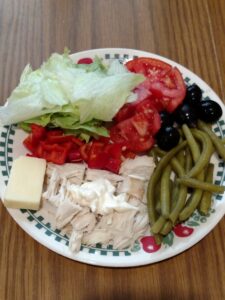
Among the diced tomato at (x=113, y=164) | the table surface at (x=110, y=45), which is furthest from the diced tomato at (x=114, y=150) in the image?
the table surface at (x=110, y=45)

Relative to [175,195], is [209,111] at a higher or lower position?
higher

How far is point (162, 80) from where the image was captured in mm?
1371

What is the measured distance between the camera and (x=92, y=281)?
1154 millimetres

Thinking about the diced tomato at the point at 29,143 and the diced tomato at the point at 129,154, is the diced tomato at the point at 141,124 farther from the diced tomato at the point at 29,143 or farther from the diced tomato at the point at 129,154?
the diced tomato at the point at 29,143

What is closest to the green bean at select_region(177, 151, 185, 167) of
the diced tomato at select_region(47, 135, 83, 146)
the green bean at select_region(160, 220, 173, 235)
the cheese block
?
the green bean at select_region(160, 220, 173, 235)

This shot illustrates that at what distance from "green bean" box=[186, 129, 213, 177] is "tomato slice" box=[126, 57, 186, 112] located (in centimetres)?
13

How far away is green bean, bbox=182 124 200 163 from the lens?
124 centimetres

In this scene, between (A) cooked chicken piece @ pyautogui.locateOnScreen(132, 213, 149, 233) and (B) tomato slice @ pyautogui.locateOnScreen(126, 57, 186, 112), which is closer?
(A) cooked chicken piece @ pyautogui.locateOnScreen(132, 213, 149, 233)

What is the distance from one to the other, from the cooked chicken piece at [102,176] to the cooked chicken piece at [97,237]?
6.8 inches

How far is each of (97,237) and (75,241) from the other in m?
0.07

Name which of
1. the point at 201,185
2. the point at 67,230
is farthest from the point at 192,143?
the point at 67,230

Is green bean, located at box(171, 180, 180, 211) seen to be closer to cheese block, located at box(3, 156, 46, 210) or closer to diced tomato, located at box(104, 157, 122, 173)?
diced tomato, located at box(104, 157, 122, 173)

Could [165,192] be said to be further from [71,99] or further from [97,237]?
[71,99]

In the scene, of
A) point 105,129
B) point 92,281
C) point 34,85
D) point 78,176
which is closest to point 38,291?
point 92,281
